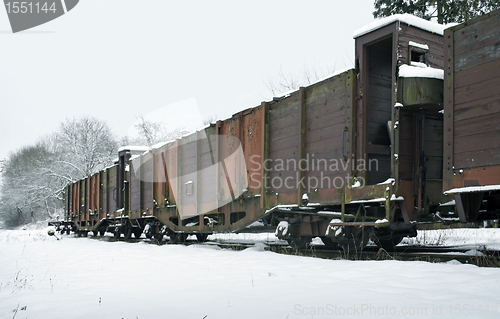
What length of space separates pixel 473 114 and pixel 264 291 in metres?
3.28

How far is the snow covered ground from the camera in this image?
322 centimetres

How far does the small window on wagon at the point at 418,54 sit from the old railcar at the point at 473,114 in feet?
2.07

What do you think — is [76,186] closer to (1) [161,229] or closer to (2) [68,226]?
(2) [68,226]

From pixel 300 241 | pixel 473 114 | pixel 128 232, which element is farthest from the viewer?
pixel 128 232

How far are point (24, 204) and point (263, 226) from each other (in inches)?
1772

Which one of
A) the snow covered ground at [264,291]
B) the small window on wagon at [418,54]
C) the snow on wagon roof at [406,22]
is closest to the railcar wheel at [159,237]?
the snow covered ground at [264,291]

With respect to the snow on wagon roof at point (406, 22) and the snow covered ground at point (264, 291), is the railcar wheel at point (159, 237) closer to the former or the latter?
the snow covered ground at point (264, 291)

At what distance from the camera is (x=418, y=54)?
611cm

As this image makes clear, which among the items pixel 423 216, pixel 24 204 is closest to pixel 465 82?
pixel 423 216

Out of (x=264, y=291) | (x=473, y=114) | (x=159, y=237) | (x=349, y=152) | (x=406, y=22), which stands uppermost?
(x=406, y=22)

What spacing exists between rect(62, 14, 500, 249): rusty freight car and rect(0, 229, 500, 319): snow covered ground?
1.14m

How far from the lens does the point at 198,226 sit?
418 inches

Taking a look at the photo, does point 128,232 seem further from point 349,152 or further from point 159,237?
point 349,152

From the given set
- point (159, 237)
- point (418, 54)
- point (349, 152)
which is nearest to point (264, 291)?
point (349, 152)
